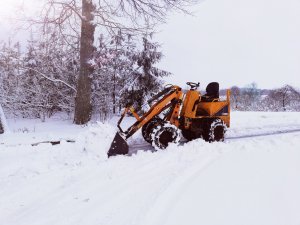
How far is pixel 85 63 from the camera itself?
12.9 meters

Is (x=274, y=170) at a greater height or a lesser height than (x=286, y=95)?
lesser

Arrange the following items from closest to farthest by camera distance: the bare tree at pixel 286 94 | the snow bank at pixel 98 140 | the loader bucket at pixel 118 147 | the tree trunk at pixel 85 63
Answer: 1. the snow bank at pixel 98 140
2. the loader bucket at pixel 118 147
3. the tree trunk at pixel 85 63
4. the bare tree at pixel 286 94

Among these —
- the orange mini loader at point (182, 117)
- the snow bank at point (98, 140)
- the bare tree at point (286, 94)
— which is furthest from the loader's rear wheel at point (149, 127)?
the bare tree at point (286, 94)

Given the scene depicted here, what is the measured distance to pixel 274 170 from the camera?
5707 mm

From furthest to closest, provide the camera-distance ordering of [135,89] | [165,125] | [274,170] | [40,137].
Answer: [135,89]
[40,137]
[165,125]
[274,170]

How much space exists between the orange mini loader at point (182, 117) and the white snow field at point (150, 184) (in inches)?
18.2

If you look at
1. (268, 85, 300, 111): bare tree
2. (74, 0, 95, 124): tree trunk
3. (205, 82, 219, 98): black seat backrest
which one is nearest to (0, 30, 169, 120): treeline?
(74, 0, 95, 124): tree trunk

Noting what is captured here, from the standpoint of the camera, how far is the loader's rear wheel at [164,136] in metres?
7.80

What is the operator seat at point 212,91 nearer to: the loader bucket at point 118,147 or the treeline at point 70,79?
the loader bucket at point 118,147

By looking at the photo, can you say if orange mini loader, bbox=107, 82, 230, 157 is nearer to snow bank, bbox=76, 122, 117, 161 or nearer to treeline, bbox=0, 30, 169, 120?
snow bank, bbox=76, 122, 117, 161

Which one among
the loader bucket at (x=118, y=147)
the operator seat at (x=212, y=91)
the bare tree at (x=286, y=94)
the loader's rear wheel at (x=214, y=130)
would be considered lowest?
the loader bucket at (x=118, y=147)

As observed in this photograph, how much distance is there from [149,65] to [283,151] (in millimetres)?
10776

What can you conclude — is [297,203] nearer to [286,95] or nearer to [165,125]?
[165,125]

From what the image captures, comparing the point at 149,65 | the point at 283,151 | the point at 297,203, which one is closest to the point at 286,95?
the point at 149,65
